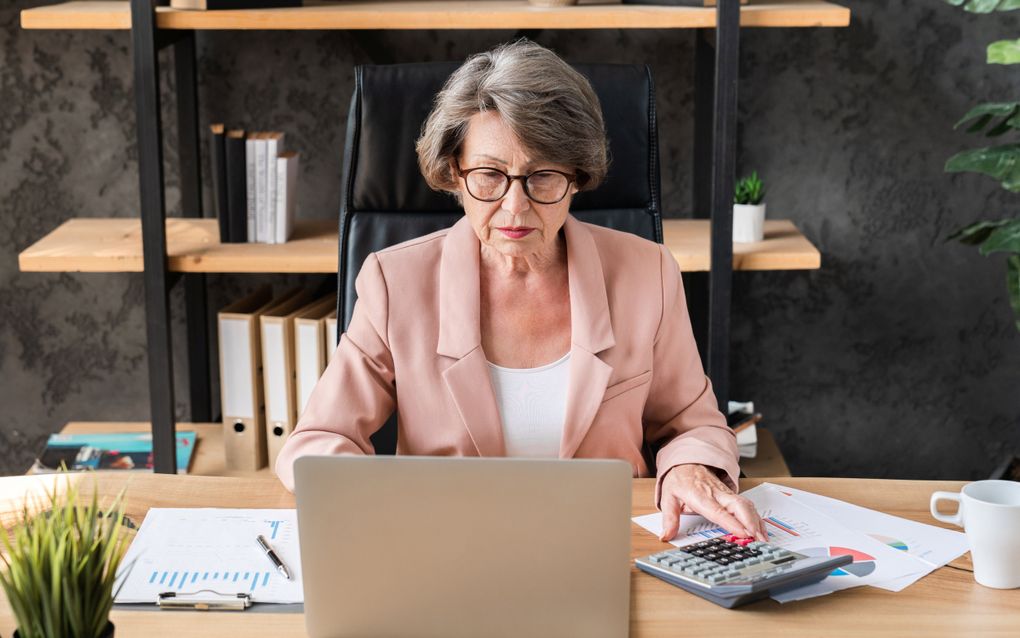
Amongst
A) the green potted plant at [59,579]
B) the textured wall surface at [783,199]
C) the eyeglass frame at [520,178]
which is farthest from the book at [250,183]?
the green potted plant at [59,579]

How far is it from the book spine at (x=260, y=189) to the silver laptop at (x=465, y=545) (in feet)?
4.63

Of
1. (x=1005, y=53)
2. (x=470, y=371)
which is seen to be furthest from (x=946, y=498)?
(x=1005, y=53)

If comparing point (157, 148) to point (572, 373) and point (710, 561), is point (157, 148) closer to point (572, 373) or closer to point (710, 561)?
point (572, 373)

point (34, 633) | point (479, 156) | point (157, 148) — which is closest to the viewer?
point (34, 633)

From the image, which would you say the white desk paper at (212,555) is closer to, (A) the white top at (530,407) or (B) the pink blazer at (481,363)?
(B) the pink blazer at (481,363)

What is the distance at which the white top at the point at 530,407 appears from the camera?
4.98 ft

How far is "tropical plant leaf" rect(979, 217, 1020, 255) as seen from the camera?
88.2 inches

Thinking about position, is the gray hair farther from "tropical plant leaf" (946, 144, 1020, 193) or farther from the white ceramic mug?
"tropical plant leaf" (946, 144, 1020, 193)

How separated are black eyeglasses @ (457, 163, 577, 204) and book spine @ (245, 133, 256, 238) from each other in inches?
35.0

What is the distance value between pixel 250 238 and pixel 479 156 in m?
0.97

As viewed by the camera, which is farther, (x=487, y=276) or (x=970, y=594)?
(x=487, y=276)

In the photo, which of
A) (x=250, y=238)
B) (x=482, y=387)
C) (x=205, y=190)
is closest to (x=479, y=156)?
(x=482, y=387)

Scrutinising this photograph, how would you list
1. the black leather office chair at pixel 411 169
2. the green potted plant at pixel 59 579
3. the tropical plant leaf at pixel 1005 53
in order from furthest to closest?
1. the tropical plant leaf at pixel 1005 53
2. the black leather office chair at pixel 411 169
3. the green potted plant at pixel 59 579

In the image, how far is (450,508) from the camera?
38.2 inches
